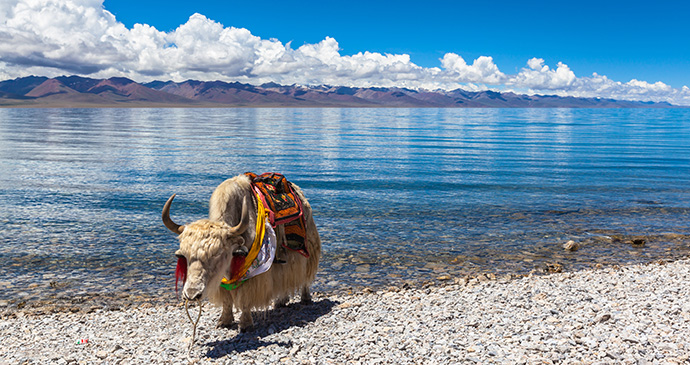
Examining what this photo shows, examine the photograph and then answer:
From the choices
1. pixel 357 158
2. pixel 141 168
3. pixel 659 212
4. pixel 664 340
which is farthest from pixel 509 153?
pixel 664 340

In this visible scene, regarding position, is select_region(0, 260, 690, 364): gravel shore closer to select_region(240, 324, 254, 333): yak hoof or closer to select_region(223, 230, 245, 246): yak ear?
select_region(240, 324, 254, 333): yak hoof

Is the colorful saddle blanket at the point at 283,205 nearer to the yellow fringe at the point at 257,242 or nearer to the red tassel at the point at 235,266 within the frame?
the yellow fringe at the point at 257,242

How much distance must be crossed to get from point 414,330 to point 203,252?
7.23ft

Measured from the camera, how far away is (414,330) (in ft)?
16.1

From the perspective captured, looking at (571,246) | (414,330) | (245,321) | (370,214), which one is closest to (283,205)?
(245,321)

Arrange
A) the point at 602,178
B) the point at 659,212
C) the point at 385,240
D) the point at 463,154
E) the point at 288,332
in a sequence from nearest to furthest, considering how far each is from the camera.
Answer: the point at 288,332 < the point at 385,240 < the point at 659,212 < the point at 602,178 < the point at 463,154

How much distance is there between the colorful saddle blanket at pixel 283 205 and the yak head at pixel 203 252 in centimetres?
86

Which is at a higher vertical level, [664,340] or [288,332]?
[664,340]

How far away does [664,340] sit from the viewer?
4.20m

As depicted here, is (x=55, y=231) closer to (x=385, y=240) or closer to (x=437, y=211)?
(x=385, y=240)

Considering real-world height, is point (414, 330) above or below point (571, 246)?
above

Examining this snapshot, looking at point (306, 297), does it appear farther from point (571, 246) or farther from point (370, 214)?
point (370, 214)

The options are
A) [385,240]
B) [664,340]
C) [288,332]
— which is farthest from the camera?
[385,240]

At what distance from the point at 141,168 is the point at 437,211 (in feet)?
45.2
